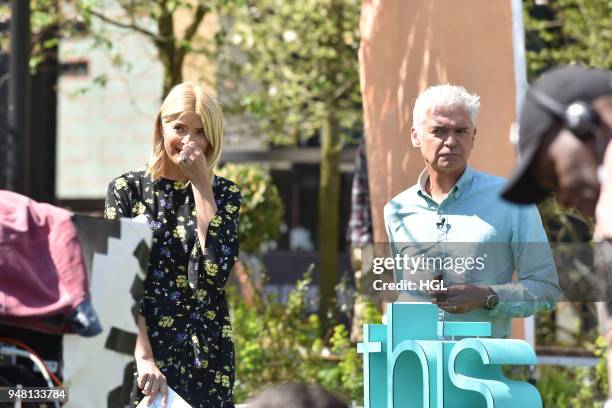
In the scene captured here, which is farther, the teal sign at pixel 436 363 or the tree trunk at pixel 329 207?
the tree trunk at pixel 329 207

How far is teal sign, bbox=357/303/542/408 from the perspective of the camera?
3.97m

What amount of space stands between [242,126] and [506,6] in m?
12.5

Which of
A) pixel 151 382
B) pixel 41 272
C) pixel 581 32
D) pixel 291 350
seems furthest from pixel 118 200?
pixel 581 32

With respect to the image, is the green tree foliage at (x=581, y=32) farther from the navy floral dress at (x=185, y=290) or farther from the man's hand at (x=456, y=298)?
the navy floral dress at (x=185, y=290)

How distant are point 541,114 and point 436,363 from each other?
5.36 ft

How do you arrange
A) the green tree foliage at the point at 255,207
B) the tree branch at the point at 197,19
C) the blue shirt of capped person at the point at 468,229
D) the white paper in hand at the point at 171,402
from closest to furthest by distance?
the white paper in hand at the point at 171,402 → the blue shirt of capped person at the point at 468,229 → the green tree foliage at the point at 255,207 → the tree branch at the point at 197,19

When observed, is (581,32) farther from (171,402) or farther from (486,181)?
(171,402)

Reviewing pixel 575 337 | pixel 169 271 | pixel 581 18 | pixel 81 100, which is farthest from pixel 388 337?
pixel 81 100

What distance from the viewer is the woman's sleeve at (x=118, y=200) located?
4305mm

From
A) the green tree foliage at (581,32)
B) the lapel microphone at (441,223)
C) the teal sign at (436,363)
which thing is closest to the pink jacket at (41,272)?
the teal sign at (436,363)

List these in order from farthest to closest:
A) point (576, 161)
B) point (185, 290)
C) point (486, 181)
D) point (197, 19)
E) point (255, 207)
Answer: point (197, 19) < point (255, 207) < point (486, 181) < point (185, 290) < point (576, 161)

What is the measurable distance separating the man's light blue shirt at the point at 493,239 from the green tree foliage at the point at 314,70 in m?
8.28

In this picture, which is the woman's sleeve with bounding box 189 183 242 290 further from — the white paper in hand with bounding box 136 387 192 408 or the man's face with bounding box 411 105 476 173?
the man's face with bounding box 411 105 476 173

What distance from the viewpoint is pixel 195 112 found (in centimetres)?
430
